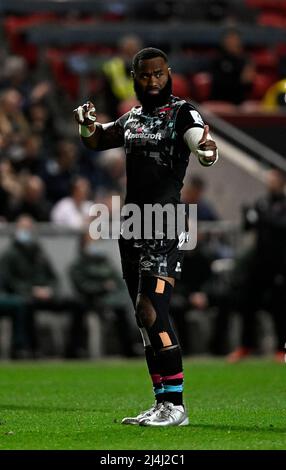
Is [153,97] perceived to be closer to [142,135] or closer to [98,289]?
[142,135]

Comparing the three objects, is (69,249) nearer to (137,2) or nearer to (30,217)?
(30,217)

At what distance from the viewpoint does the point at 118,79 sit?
2070cm

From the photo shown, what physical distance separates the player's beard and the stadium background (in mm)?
5931

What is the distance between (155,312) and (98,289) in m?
9.13

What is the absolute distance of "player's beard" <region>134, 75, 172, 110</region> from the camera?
8461 mm

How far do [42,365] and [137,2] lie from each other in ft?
36.0

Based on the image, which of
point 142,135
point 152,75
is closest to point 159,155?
point 142,135

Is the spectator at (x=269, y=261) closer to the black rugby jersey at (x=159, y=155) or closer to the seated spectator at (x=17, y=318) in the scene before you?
the seated spectator at (x=17, y=318)

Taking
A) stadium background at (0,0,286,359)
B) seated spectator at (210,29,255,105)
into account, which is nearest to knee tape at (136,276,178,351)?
stadium background at (0,0,286,359)

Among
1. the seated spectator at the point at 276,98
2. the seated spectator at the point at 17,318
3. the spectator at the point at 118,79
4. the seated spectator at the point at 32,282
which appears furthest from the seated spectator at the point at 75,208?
the seated spectator at the point at 276,98

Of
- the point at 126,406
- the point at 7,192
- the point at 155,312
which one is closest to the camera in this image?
the point at 155,312

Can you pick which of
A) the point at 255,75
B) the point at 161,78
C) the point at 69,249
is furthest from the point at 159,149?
the point at 255,75

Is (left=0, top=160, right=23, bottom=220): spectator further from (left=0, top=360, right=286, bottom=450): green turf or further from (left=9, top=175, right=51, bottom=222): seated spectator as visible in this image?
(left=0, top=360, right=286, bottom=450): green turf
